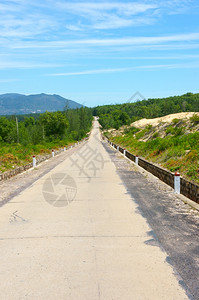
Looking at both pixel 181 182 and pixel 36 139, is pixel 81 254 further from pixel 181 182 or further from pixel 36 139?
pixel 36 139

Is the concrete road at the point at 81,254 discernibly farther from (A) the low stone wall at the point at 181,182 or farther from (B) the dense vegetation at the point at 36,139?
(B) the dense vegetation at the point at 36,139

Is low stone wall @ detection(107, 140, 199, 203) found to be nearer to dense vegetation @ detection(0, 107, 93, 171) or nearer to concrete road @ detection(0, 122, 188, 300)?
concrete road @ detection(0, 122, 188, 300)

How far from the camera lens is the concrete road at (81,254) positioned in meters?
4.76

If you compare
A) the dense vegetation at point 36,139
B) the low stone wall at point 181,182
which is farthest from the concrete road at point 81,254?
the dense vegetation at point 36,139

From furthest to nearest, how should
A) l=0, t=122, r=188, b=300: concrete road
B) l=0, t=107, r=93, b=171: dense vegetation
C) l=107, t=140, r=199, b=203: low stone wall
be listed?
l=0, t=107, r=93, b=171: dense vegetation, l=107, t=140, r=199, b=203: low stone wall, l=0, t=122, r=188, b=300: concrete road

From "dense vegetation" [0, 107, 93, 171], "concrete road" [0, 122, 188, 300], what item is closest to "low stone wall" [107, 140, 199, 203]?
"concrete road" [0, 122, 188, 300]

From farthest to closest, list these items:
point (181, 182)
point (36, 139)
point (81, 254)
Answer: point (36, 139)
point (181, 182)
point (81, 254)

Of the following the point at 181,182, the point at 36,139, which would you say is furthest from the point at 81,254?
the point at 36,139

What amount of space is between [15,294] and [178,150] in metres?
19.2

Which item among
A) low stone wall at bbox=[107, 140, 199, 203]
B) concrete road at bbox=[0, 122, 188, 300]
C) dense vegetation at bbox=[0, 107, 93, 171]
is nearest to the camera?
concrete road at bbox=[0, 122, 188, 300]

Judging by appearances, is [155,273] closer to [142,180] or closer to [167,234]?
[167,234]

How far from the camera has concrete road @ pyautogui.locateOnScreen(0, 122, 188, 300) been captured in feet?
15.6

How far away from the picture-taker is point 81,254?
623 cm

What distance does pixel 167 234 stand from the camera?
7.58 meters
